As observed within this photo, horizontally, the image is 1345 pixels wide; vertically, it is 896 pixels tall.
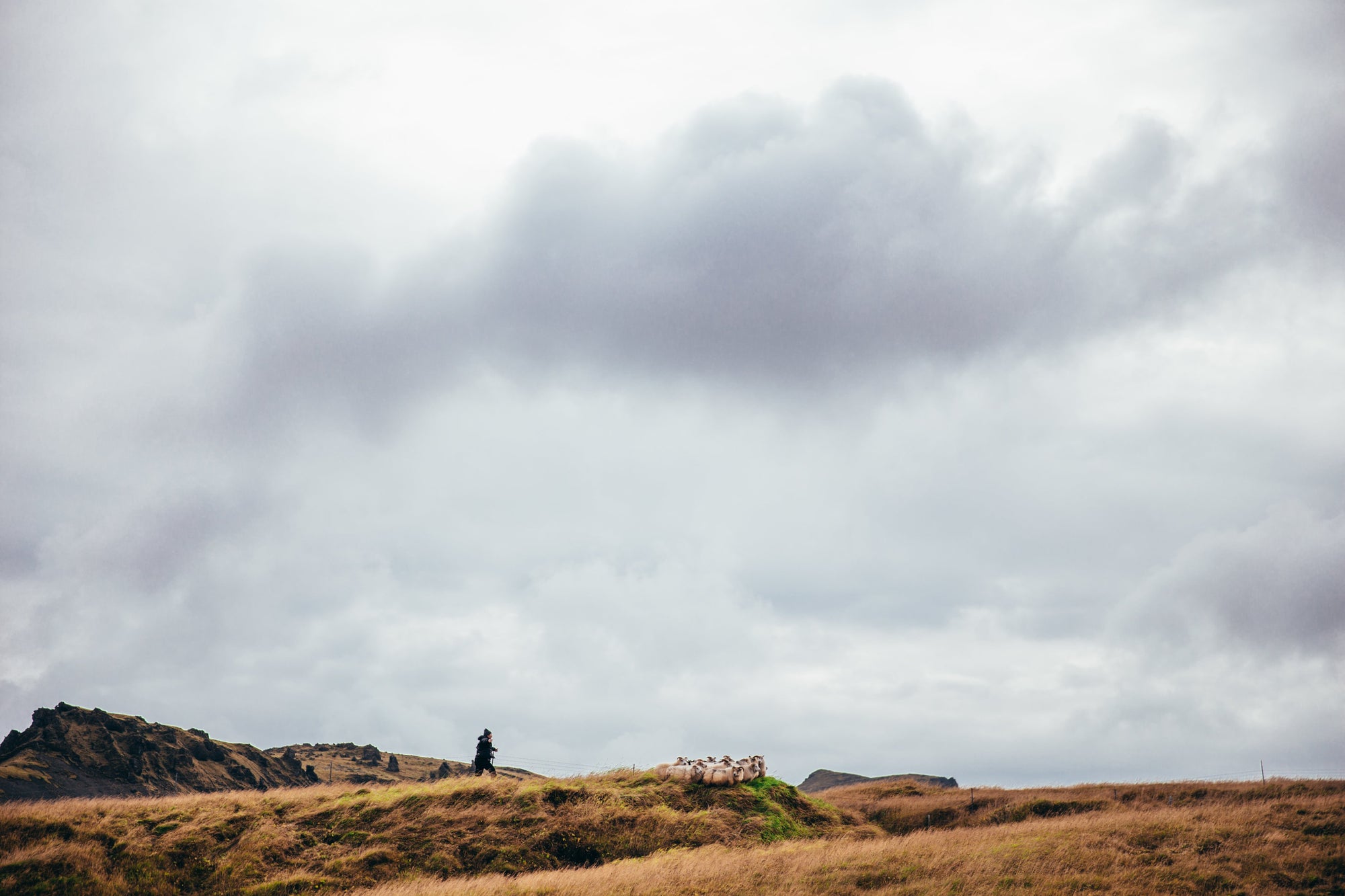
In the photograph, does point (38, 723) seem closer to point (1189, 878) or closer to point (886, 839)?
point (886, 839)

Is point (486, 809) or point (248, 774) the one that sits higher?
point (486, 809)

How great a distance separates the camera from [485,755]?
38.8 metres

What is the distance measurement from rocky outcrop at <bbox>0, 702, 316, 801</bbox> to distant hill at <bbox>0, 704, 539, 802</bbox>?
2.6 inches

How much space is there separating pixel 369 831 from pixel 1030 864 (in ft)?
74.0

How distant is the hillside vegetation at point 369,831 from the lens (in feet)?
92.0

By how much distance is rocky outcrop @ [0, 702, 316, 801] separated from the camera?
5778 cm

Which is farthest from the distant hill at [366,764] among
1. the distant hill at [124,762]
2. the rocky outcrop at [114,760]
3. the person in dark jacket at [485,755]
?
the person in dark jacket at [485,755]

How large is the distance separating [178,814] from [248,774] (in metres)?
45.6

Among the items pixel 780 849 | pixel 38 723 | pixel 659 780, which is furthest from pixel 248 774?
pixel 780 849

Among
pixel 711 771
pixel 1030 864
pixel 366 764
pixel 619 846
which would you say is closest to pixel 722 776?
pixel 711 771

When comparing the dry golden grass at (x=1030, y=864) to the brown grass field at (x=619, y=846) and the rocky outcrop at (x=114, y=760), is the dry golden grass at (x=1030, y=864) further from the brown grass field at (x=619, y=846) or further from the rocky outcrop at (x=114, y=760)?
the rocky outcrop at (x=114, y=760)

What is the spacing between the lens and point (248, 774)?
72062 mm

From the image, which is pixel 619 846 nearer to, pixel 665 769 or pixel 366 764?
pixel 665 769

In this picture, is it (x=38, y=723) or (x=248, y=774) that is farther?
(x=248, y=774)
